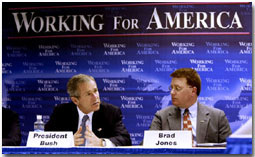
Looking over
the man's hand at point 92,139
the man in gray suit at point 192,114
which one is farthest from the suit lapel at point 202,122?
the man's hand at point 92,139

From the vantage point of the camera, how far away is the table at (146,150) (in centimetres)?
568

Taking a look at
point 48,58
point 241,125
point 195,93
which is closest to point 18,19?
point 48,58

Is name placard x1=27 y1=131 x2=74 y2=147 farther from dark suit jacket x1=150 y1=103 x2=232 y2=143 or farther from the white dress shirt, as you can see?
the white dress shirt

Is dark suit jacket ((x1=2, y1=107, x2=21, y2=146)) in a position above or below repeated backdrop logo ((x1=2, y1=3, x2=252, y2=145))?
below

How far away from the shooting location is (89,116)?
5988 mm

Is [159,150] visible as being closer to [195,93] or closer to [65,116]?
[195,93]

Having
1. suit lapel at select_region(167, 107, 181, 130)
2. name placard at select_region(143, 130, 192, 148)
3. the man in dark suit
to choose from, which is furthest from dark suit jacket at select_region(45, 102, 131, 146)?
suit lapel at select_region(167, 107, 181, 130)

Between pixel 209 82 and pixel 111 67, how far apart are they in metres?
1.04

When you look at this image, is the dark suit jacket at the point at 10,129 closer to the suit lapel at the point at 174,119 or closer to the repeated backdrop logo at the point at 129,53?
the repeated backdrop logo at the point at 129,53

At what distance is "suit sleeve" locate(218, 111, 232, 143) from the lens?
575 centimetres

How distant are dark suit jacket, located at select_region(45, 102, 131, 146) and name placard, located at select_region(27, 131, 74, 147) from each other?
11cm

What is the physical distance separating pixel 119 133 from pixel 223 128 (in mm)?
1075

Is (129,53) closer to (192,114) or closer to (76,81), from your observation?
(76,81)

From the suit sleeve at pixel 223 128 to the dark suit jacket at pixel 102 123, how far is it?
0.95 m
